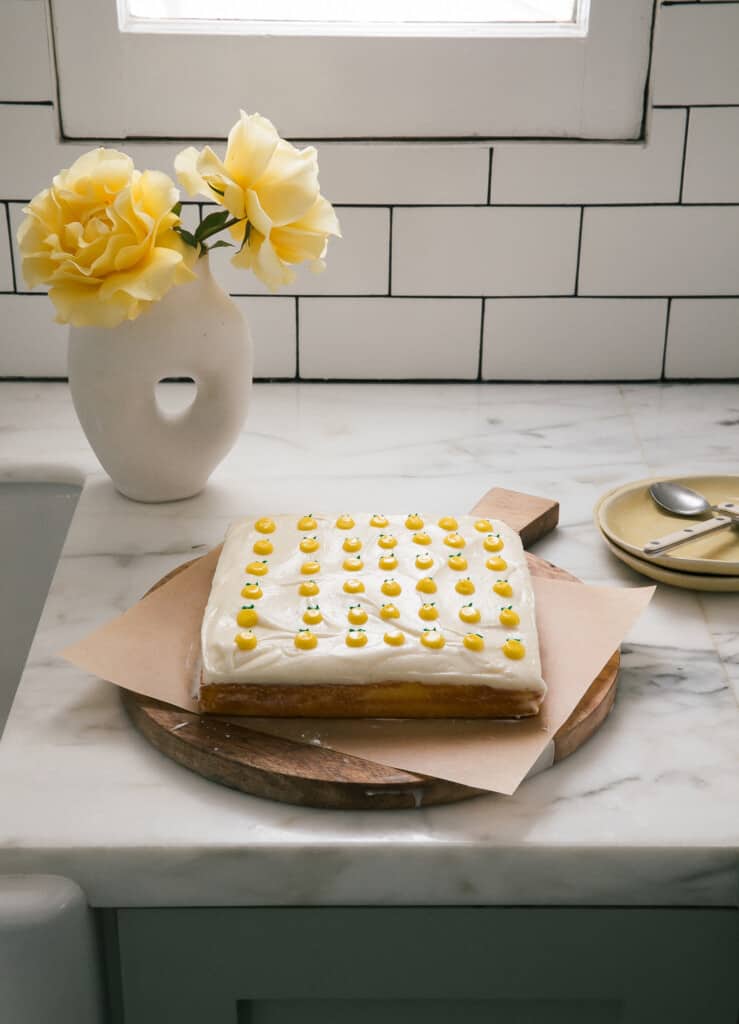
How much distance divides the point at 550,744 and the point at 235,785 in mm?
Answer: 196

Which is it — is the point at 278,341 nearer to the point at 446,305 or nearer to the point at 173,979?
the point at 446,305

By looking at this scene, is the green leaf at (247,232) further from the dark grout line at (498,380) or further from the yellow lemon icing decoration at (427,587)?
the dark grout line at (498,380)

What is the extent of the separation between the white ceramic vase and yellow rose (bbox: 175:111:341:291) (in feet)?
0.24

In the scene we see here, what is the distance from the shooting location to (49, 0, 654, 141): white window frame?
1.27 metres

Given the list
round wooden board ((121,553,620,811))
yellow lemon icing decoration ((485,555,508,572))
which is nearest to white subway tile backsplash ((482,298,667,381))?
yellow lemon icing decoration ((485,555,508,572))

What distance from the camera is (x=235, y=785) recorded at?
0.73 meters

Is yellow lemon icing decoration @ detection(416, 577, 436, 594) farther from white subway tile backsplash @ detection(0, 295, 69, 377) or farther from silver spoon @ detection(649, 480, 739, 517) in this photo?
white subway tile backsplash @ detection(0, 295, 69, 377)

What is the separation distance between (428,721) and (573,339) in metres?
0.73

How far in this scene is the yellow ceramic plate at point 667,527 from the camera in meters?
0.94

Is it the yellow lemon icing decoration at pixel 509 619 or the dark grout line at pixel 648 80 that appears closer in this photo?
the yellow lemon icing decoration at pixel 509 619

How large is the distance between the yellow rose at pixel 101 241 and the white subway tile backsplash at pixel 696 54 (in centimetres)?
62

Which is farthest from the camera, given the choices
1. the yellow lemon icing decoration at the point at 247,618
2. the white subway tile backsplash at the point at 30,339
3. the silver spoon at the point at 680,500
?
the white subway tile backsplash at the point at 30,339

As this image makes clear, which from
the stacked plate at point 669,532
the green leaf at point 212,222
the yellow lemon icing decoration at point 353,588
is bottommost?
the stacked plate at point 669,532

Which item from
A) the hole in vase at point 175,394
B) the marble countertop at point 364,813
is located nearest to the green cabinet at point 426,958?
the marble countertop at point 364,813
